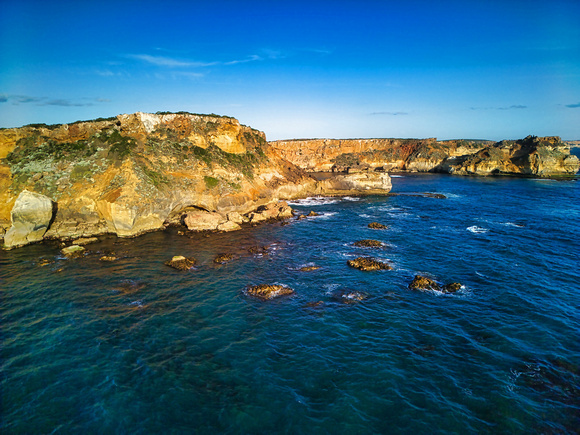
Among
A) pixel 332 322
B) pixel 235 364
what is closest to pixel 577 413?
pixel 332 322

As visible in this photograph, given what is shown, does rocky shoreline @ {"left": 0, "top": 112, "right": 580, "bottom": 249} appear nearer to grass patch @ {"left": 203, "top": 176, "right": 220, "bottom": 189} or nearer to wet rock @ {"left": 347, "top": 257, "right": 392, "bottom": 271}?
grass patch @ {"left": 203, "top": 176, "right": 220, "bottom": 189}

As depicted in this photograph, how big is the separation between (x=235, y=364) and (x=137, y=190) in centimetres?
2944

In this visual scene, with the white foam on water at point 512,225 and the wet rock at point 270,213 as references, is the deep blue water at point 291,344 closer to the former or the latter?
the white foam on water at point 512,225

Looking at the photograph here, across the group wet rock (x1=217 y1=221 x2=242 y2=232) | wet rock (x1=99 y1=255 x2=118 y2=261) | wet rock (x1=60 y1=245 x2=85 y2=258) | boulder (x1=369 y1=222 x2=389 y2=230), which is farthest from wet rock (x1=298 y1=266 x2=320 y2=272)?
wet rock (x1=60 y1=245 x2=85 y2=258)

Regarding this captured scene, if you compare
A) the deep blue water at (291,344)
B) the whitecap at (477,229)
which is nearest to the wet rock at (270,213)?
the deep blue water at (291,344)

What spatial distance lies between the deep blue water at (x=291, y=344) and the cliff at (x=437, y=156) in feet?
229

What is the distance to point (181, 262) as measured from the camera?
91.1 feet

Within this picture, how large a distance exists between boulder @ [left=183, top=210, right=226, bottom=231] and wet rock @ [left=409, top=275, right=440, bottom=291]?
25.9 m

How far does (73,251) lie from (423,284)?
108ft

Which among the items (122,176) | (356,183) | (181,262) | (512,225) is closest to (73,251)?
(181,262)

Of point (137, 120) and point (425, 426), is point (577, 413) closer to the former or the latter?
point (425, 426)

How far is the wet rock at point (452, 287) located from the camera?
74.2 ft

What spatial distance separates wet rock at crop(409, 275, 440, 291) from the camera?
75.6 feet

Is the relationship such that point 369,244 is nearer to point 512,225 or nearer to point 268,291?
point 268,291
